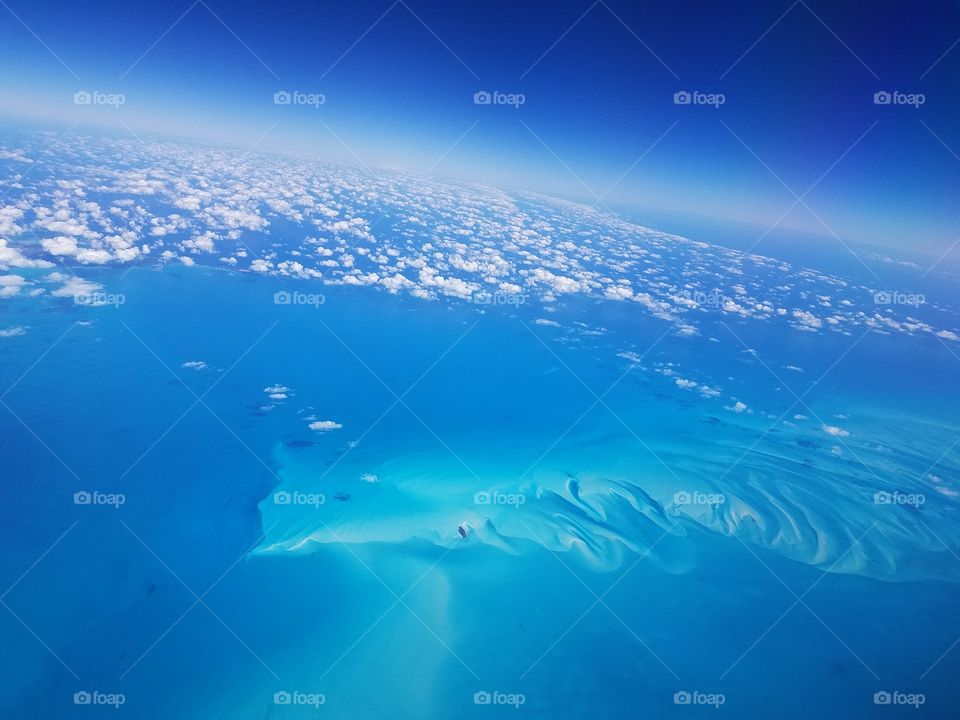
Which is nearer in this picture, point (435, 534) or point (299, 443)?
point (435, 534)

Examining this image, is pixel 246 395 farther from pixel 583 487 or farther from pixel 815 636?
pixel 815 636

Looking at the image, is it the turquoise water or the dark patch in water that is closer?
the turquoise water

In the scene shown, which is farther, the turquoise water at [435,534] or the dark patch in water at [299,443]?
the dark patch in water at [299,443]

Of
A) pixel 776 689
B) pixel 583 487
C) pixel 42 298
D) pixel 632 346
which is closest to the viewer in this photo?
pixel 776 689

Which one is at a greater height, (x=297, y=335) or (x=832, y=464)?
(x=297, y=335)

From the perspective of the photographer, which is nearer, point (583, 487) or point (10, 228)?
point (583, 487)

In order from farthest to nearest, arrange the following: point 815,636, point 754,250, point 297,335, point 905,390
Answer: point 754,250
point 905,390
point 297,335
point 815,636

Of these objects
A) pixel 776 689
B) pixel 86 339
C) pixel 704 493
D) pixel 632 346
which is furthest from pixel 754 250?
pixel 86 339

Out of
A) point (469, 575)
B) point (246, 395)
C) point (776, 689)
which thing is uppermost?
point (246, 395)
